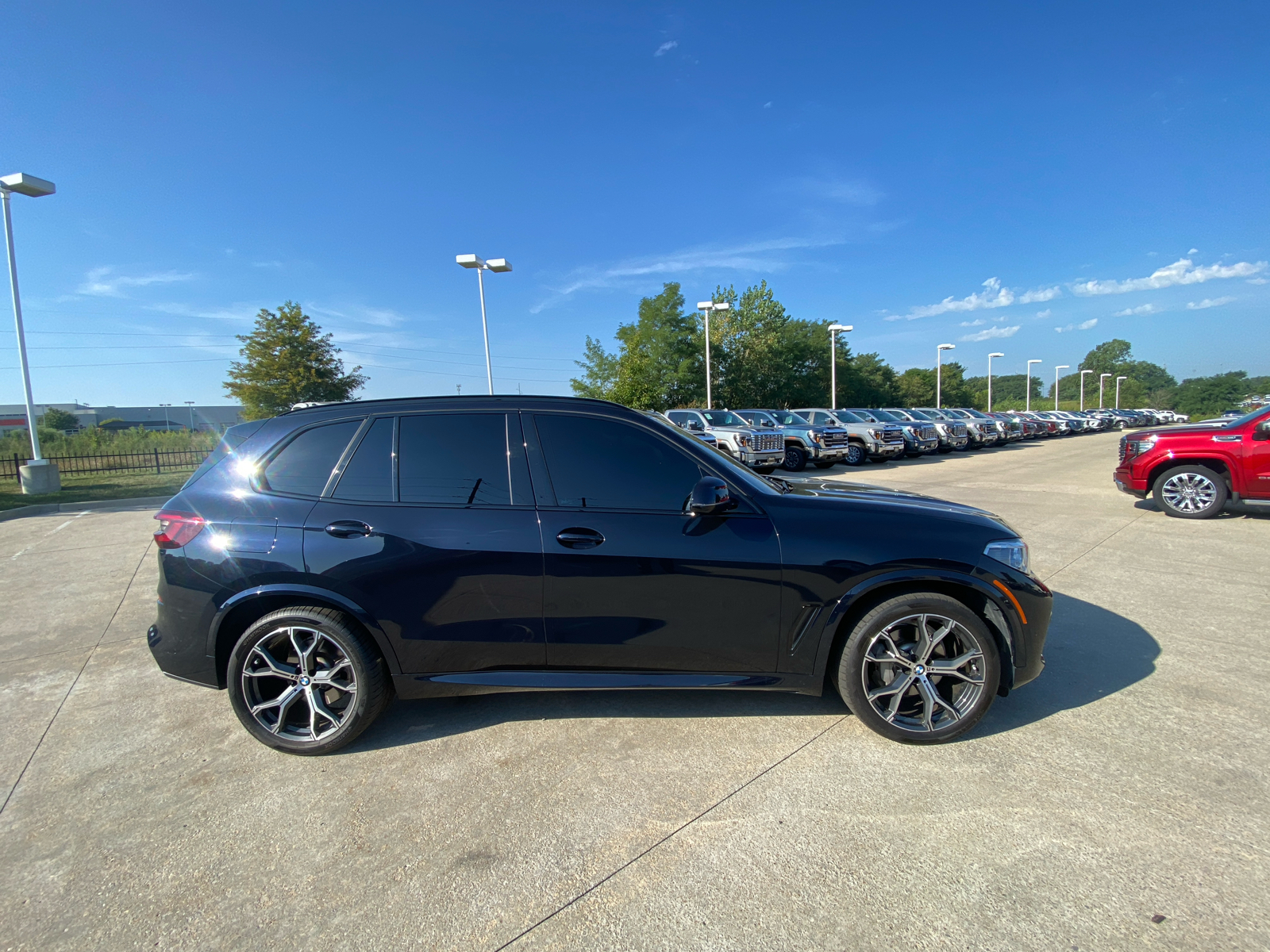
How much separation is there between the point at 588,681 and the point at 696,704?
75 cm

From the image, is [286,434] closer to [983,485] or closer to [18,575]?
[18,575]

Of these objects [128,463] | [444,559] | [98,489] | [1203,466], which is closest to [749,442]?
[1203,466]

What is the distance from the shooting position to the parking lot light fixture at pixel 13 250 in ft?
43.8

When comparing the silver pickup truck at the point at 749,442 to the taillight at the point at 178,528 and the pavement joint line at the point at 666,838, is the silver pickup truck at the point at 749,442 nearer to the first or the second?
the pavement joint line at the point at 666,838

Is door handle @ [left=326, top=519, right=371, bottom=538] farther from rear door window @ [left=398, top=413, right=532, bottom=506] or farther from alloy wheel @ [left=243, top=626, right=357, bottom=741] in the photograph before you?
alloy wheel @ [left=243, top=626, right=357, bottom=741]

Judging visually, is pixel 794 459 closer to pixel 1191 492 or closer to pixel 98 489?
pixel 1191 492

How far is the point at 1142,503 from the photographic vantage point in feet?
31.2

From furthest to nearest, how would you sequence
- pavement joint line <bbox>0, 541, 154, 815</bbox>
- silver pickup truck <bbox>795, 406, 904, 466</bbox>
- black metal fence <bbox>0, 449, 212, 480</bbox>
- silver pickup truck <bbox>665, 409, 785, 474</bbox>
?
black metal fence <bbox>0, 449, 212, 480</bbox>, silver pickup truck <bbox>795, 406, 904, 466</bbox>, silver pickup truck <bbox>665, 409, 785, 474</bbox>, pavement joint line <bbox>0, 541, 154, 815</bbox>

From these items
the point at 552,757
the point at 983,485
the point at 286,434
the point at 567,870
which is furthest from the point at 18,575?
the point at 983,485

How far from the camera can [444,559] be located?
2.79 m

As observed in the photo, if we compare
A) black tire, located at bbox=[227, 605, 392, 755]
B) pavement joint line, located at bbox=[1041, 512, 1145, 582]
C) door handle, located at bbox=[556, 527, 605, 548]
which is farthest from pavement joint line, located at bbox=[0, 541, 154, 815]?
pavement joint line, located at bbox=[1041, 512, 1145, 582]

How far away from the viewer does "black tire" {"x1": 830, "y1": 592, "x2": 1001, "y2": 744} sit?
9.11ft

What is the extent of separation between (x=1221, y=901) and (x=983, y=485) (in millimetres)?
11189

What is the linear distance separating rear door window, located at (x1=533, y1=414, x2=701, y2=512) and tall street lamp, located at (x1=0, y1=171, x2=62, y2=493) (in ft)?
55.9
